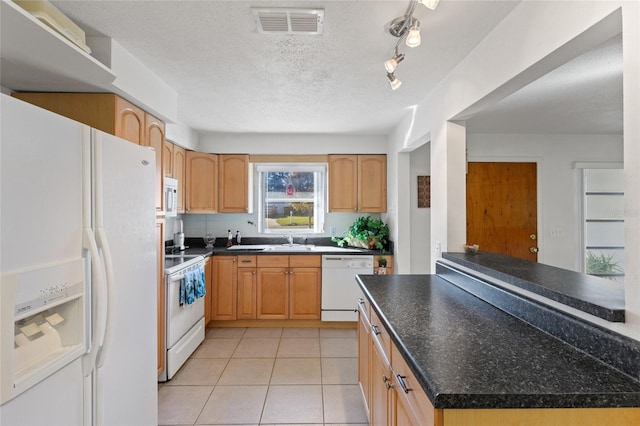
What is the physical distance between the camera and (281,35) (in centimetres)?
180

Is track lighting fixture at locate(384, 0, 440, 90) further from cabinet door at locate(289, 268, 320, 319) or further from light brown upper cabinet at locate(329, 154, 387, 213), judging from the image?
cabinet door at locate(289, 268, 320, 319)

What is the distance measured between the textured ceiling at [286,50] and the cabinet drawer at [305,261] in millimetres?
1640

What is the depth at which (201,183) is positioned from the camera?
4086 mm

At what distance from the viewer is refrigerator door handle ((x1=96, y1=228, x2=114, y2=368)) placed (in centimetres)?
127

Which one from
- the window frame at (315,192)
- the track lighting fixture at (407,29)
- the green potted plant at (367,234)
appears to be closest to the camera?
the track lighting fixture at (407,29)

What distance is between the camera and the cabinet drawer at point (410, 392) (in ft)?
3.09

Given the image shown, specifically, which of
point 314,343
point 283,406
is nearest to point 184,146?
point 314,343

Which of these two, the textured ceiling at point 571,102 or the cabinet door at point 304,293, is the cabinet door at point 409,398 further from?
the cabinet door at point 304,293

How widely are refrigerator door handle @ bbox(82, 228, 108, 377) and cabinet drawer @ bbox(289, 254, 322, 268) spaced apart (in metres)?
2.66

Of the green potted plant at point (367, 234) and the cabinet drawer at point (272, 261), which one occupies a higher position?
the green potted plant at point (367, 234)

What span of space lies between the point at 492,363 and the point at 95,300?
1.40 metres

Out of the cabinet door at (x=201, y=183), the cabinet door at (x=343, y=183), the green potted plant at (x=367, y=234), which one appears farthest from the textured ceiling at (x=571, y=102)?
the cabinet door at (x=201, y=183)

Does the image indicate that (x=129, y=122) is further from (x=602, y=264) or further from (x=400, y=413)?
(x=602, y=264)

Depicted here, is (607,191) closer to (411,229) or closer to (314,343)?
(411,229)
